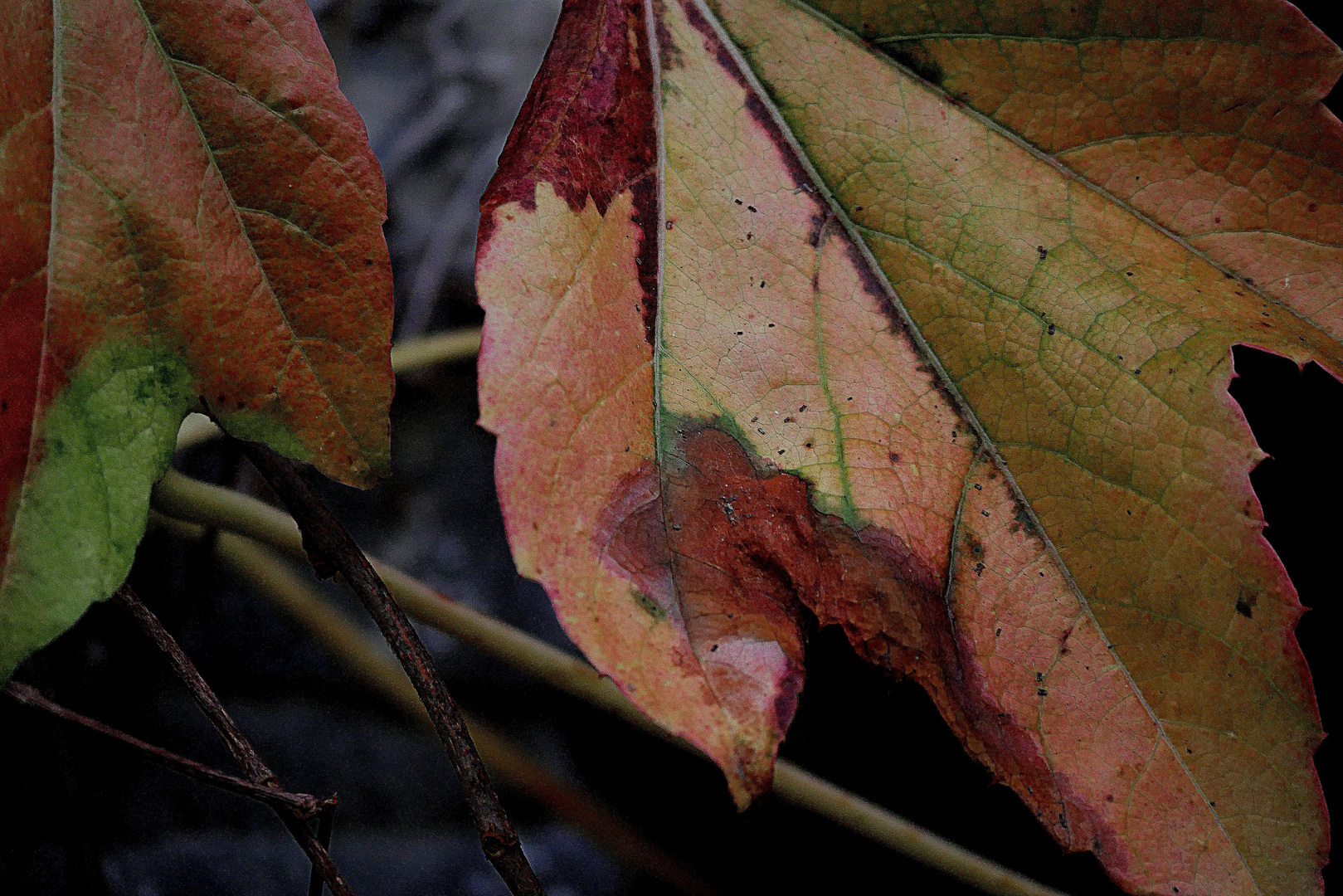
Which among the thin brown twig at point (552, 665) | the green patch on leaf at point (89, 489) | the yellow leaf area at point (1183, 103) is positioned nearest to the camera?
the green patch on leaf at point (89, 489)

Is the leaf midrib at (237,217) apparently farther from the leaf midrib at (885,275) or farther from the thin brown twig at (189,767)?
the leaf midrib at (885,275)

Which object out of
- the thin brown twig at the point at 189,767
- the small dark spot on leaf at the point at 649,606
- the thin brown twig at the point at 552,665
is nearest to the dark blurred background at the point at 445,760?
the thin brown twig at the point at 552,665

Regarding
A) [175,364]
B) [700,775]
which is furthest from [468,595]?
[175,364]

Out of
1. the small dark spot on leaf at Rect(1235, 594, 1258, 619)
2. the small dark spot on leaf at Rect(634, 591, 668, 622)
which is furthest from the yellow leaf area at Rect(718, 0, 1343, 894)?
the small dark spot on leaf at Rect(634, 591, 668, 622)

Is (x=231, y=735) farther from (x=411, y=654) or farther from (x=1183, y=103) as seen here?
(x=1183, y=103)

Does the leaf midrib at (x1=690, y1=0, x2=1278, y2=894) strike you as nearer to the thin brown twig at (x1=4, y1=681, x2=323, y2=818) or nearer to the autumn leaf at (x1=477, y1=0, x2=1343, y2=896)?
the autumn leaf at (x1=477, y1=0, x2=1343, y2=896)

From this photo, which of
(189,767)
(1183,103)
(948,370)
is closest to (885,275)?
(948,370)

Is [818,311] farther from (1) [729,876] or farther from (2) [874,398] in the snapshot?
(1) [729,876]
